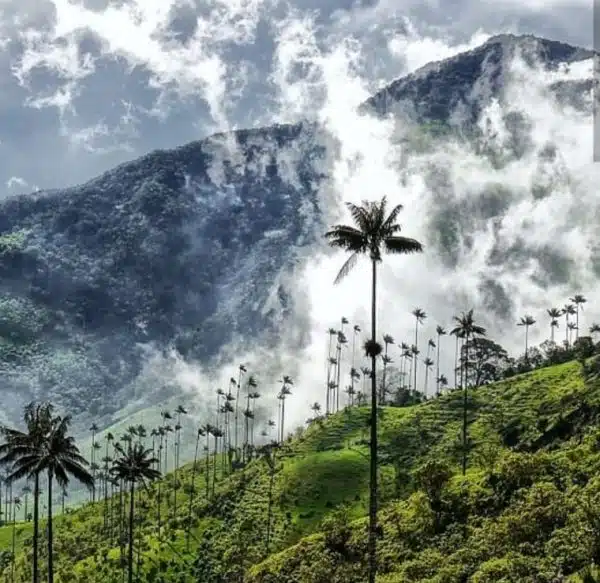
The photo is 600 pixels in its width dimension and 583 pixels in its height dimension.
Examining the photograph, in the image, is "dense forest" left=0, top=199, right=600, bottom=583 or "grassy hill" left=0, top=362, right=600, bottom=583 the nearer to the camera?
"dense forest" left=0, top=199, right=600, bottom=583

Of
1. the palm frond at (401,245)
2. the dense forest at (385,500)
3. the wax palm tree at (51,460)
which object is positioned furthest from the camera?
the wax palm tree at (51,460)

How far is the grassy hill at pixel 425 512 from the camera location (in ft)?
230

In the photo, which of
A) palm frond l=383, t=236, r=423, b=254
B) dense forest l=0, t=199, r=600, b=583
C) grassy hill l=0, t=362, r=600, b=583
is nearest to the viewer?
palm frond l=383, t=236, r=423, b=254

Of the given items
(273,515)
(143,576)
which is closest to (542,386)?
(273,515)

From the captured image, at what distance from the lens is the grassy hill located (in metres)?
70.1

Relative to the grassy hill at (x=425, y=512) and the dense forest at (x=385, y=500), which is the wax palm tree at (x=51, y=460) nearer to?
the dense forest at (x=385, y=500)

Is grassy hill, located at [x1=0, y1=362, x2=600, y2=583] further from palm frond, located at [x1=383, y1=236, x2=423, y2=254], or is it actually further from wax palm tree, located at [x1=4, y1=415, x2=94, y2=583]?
wax palm tree, located at [x1=4, y1=415, x2=94, y2=583]

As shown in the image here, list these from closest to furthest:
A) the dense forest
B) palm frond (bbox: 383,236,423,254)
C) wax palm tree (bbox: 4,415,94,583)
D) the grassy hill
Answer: palm frond (bbox: 383,236,423,254), the dense forest, wax palm tree (bbox: 4,415,94,583), the grassy hill

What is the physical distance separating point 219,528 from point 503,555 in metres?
107

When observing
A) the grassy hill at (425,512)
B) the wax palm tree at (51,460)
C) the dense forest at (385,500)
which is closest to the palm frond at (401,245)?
the dense forest at (385,500)

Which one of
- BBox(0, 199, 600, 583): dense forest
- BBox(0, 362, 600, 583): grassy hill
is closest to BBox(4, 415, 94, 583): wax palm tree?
BBox(0, 199, 600, 583): dense forest

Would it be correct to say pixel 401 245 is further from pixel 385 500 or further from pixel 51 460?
pixel 385 500

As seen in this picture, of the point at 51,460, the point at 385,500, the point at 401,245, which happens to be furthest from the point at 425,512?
the point at 385,500

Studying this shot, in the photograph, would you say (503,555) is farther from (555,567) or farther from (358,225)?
(358,225)
